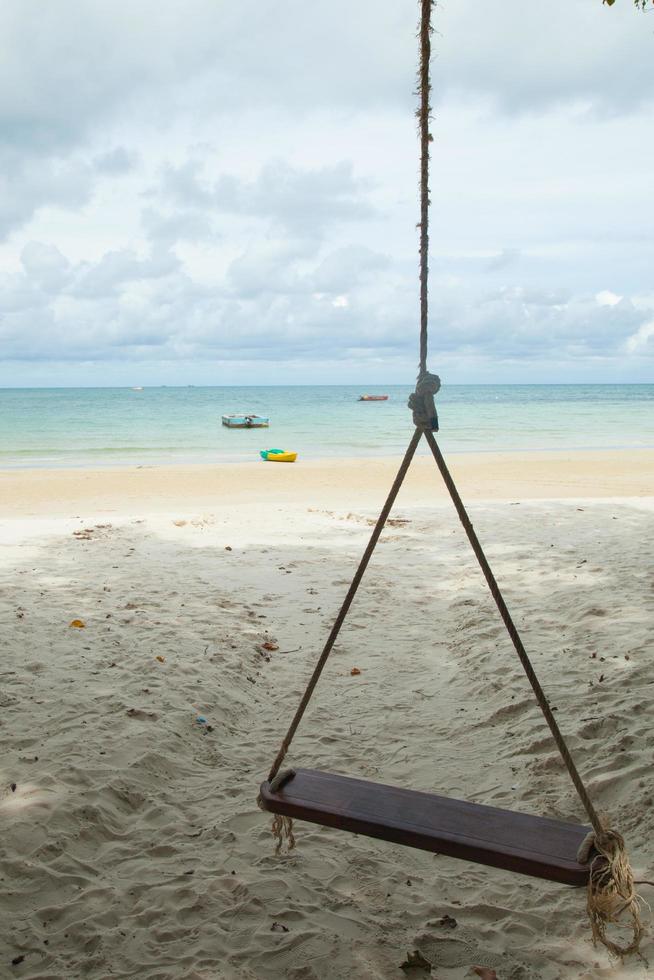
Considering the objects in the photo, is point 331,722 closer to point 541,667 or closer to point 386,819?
point 541,667

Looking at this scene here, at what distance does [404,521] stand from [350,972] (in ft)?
23.2

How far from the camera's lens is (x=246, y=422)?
30719 mm

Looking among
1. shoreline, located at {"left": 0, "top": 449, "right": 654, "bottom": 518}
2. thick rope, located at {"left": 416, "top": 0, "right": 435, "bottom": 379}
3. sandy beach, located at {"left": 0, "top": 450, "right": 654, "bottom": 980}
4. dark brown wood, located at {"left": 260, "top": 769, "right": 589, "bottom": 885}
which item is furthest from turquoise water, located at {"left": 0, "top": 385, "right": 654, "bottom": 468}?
dark brown wood, located at {"left": 260, "top": 769, "right": 589, "bottom": 885}

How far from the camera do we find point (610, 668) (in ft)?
13.3

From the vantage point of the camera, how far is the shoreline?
1179 centimetres

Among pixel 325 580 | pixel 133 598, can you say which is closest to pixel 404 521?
pixel 325 580

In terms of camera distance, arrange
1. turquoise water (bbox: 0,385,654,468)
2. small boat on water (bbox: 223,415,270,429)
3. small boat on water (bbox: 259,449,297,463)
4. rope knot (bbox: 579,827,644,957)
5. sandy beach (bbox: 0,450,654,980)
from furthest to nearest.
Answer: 1. small boat on water (bbox: 223,415,270,429)
2. turquoise water (bbox: 0,385,654,468)
3. small boat on water (bbox: 259,449,297,463)
4. sandy beach (bbox: 0,450,654,980)
5. rope knot (bbox: 579,827,644,957)

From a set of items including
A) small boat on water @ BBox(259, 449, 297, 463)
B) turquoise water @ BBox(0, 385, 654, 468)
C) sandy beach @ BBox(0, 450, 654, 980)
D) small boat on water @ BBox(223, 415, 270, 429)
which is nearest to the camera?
sandy beach @ BBox(0, 450, 654, 980)

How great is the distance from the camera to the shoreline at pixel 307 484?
1179 cm

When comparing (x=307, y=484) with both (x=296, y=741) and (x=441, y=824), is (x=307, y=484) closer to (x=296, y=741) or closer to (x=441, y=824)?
(x=296, y=741)

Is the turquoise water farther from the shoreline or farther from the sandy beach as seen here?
the sandy beach

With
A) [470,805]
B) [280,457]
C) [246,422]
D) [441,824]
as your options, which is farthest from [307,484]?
[246,422]

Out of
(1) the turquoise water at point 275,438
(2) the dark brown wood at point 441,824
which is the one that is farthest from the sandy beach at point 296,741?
(1) the turquoise water at point 275,438

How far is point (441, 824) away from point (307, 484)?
12244 millimetres
